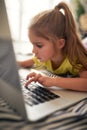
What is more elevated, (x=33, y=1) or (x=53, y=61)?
(x=33, y=1)

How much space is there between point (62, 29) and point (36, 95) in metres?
0.29

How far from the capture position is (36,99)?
0.69 m

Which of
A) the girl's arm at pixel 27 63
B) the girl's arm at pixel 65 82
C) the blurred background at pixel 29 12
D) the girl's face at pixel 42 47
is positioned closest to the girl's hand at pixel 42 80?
the girl's arm at pixel 65 82

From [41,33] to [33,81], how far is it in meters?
0.17

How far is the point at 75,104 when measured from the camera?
69cm

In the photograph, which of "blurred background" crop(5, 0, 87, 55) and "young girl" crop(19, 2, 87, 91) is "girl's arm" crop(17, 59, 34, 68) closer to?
"young girl" crop(19, 2, 87, 91)

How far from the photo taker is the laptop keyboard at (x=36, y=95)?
2.21 feet

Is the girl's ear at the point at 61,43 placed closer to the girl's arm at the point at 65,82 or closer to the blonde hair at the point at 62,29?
the blonde hair at the point at 62,29

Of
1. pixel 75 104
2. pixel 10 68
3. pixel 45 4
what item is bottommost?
pixel 75 104

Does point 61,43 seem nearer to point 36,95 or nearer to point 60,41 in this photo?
point 60,41

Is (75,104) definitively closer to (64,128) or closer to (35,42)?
(64,128)

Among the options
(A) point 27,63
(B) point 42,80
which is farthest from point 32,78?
(A) point 27,63

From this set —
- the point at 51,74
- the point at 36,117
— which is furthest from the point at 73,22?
the point at 36,117

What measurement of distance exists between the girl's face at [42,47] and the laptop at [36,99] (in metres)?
0.13
